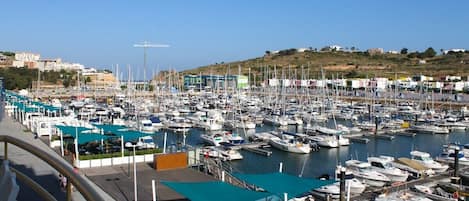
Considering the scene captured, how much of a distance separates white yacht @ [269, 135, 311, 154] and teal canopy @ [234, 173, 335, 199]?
64.4 feet

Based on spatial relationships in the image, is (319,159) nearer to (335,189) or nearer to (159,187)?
(335,189)

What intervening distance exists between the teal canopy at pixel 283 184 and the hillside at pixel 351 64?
78049mm

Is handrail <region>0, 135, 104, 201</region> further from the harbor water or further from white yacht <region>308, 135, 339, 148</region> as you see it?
white yacht <region>308, 135, 339, 148</region>

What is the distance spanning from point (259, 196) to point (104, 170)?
7.80 m

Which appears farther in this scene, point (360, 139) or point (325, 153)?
point (360, 139)

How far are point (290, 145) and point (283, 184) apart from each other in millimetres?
20452

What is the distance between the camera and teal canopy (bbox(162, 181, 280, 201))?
10.4 metres

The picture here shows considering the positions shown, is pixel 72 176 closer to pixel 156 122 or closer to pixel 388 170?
pixel 388 170

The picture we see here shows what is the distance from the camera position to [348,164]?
83.4 feet

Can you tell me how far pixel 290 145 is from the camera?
32.3 m

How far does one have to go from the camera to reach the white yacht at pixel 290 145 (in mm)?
32062

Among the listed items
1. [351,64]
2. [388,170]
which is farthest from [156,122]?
[351,64]

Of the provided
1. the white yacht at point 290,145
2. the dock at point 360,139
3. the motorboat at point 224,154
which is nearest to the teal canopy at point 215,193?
the motorboat at point 224,154

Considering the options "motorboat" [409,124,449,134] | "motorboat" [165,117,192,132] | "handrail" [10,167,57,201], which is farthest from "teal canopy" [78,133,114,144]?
"motorboat" [409,124,449,134]
